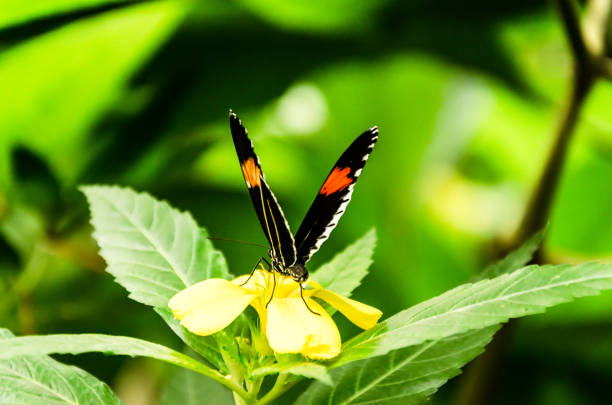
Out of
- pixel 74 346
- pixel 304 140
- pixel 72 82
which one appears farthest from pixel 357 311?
pixel 304 140

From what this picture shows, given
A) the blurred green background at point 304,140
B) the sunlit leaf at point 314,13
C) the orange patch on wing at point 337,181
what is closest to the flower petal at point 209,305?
the orange patch on wing at point 337,181

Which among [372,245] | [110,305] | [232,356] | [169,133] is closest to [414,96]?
[169,133]

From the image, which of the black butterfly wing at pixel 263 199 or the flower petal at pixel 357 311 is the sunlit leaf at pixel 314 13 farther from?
the flower petal at pixel 357 311

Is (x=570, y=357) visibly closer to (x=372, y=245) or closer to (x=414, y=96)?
(x=414, y=96)

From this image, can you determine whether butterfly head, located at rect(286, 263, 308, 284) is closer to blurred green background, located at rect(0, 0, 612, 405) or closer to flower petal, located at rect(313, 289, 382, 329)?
flower petal, located at rect(313, 289, 382, 329)

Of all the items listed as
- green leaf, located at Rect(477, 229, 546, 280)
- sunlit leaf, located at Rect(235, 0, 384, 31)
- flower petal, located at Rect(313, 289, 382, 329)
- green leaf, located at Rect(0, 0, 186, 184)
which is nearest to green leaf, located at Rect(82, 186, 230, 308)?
flower petal, located at Rect(313, 289, 382, 329)
